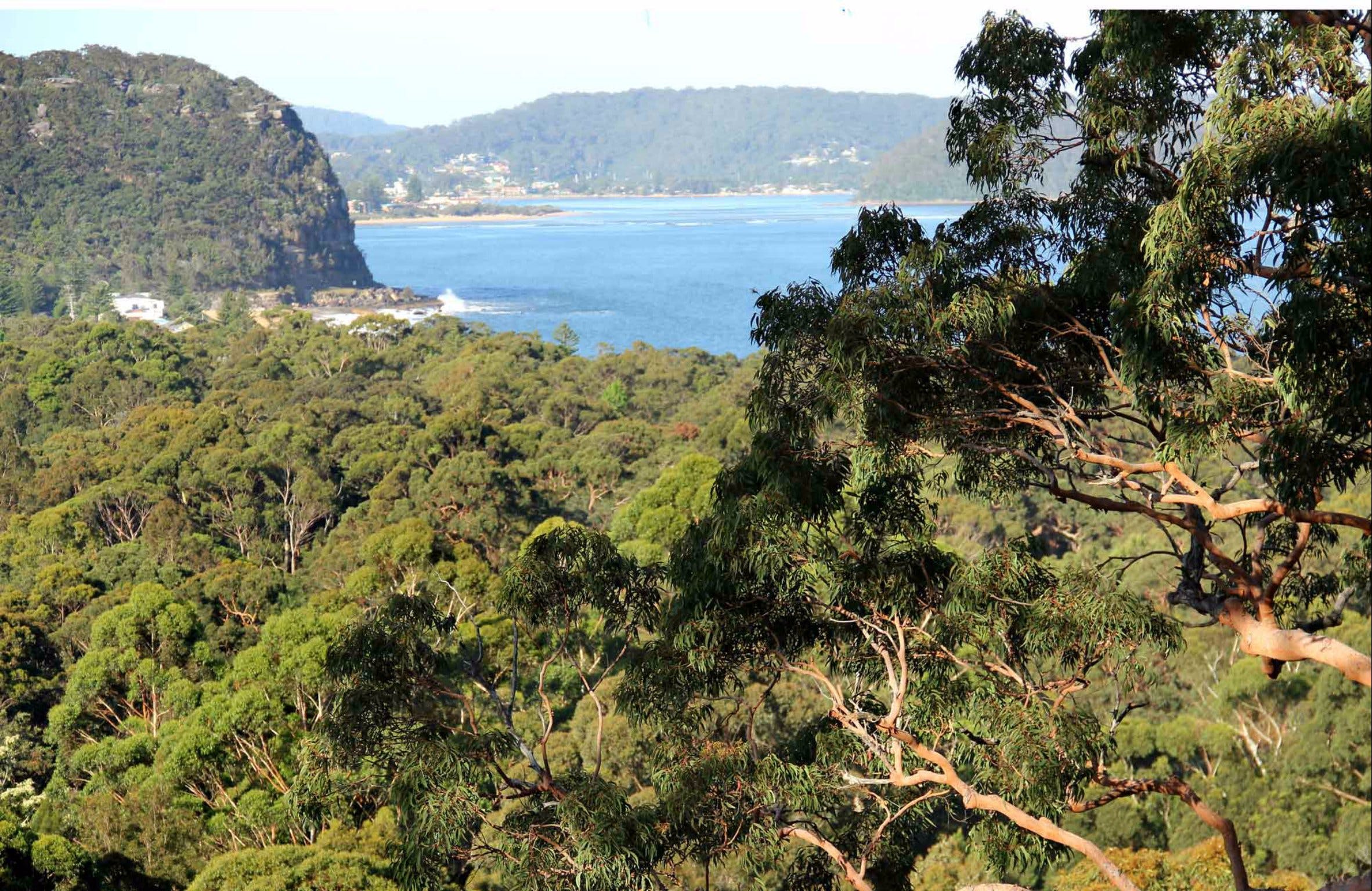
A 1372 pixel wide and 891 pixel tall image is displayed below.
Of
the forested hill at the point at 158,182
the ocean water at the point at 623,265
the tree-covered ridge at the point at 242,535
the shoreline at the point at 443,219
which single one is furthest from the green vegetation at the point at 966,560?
the shoreline at the point at 443,219

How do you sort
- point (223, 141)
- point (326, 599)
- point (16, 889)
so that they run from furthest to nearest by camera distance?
point (223, 141), point (326, 599), point (16, 889)

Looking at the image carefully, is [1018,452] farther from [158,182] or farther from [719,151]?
[719,151]

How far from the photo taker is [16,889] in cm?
845

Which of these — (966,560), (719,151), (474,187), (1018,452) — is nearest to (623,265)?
(474,187)

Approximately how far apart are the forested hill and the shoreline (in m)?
45.4

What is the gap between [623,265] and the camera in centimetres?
9344

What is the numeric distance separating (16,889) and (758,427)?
→ 21.0 feet

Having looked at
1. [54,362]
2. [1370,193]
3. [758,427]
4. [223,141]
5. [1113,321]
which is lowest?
[54,362]

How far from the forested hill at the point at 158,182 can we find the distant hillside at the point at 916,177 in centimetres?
5546

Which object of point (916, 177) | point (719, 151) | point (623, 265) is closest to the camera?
point (623, 265)

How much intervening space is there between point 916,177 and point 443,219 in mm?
57934

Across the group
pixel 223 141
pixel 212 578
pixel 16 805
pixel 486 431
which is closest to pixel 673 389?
pixel 486 431

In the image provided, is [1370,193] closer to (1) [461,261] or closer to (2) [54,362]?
(2) [54,362]

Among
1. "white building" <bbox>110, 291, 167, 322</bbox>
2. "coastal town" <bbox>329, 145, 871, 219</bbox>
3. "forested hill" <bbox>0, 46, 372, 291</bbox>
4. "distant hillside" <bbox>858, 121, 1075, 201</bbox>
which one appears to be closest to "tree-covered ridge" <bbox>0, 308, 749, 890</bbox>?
"white building" <bbox>110, 291, 167, 322</bbox>
